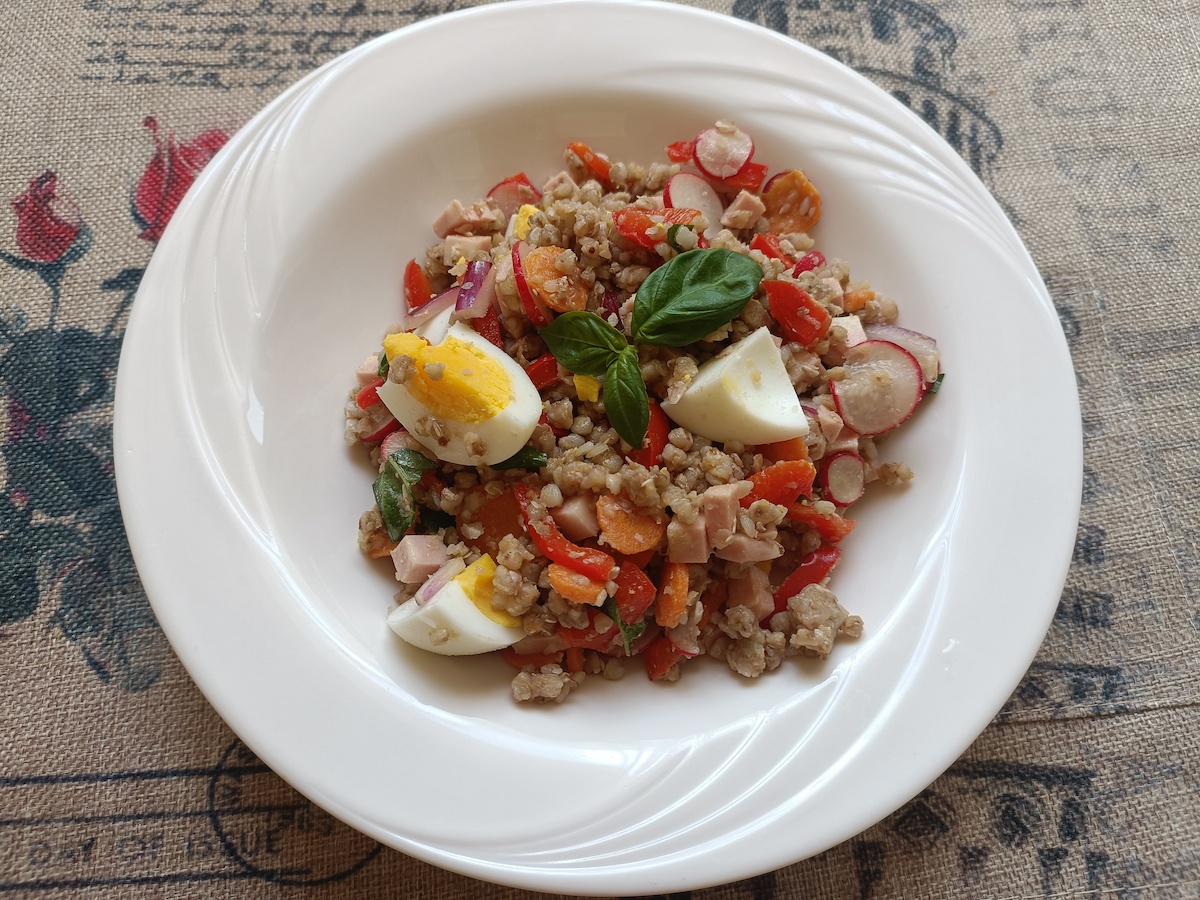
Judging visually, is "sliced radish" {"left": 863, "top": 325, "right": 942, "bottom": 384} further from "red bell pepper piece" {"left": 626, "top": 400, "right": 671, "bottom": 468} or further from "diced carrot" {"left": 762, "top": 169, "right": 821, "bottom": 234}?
"red bell pepper piece" {"left": 626, "top": 400, "right": 671, "bottom": 468}

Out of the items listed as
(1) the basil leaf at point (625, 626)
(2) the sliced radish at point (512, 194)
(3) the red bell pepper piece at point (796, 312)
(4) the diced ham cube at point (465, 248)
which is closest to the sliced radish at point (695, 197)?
(3) the red bell pepper piece at point (796, 312)

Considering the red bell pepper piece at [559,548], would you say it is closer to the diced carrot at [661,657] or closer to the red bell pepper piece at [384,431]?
the diced carrot at [661,657]

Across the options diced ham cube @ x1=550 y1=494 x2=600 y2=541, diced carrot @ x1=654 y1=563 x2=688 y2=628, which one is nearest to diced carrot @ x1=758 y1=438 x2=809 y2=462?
diced carrot @ x1=654 y1=563 x2=688 y2=628

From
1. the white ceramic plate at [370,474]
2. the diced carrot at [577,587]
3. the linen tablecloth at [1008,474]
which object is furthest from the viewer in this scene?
the linen tablecloth at [1008,474]

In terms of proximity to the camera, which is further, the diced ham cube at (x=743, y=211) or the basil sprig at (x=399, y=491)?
the diced ham cube at (x=743, y=211)

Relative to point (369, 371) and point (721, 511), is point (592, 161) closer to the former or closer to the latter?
point (369, 371)

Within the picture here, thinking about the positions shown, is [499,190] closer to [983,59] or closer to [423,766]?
[423,766]

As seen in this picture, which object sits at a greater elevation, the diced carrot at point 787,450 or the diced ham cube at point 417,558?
the diced carrot at point 787,450

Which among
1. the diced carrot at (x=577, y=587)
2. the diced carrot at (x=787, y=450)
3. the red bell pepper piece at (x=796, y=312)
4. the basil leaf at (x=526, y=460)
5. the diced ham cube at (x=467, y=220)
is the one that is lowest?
the diced carrot at (x=577, y=587)
